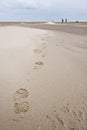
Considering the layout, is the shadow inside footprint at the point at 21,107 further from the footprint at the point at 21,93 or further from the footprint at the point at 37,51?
the footprint at the point at 37,51

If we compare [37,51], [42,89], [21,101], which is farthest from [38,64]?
[21,101]

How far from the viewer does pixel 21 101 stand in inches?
217

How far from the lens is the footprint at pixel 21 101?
16.8 ft

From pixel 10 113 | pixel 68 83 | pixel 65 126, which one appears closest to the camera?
pixel 65 126

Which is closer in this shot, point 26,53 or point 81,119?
point 81,119

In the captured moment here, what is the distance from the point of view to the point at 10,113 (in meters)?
4.98

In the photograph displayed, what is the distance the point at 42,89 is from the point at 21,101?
844mm

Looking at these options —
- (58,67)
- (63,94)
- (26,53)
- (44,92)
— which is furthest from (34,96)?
(26,53)

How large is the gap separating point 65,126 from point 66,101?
1022 millimetres

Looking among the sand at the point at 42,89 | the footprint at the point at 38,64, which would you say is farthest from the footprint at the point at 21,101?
the footprint at the point at 38,64

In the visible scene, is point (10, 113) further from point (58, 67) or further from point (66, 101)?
point (58, 67)

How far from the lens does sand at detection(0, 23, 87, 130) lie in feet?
15.5

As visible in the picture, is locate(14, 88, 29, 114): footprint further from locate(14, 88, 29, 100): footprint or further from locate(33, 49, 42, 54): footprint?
locate(33, 49, 42, 54): footprint

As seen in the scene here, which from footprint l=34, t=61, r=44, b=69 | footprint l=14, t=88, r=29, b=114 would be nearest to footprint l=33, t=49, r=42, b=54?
footprint l=34, t=61, r=44, b=69
